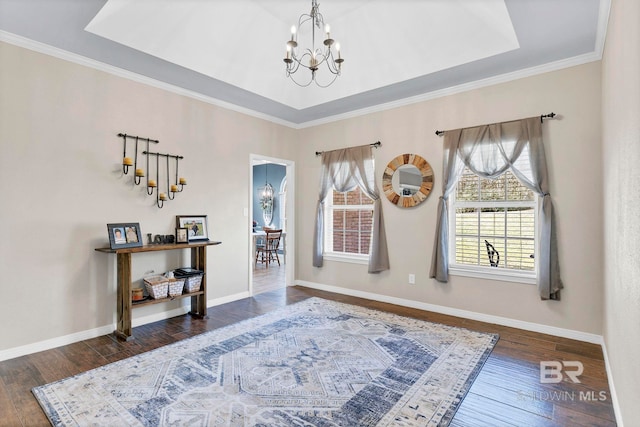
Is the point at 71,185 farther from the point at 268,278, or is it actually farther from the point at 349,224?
the point at 268,278

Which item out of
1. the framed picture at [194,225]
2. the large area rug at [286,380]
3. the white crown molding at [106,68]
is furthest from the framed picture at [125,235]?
the white crown molding at [106,68]

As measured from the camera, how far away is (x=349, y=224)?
17.1 feet

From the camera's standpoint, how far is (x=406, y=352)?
2967 millimetres

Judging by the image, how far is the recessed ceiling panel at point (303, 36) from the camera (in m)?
3.05

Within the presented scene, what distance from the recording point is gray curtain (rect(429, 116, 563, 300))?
11.0 feet

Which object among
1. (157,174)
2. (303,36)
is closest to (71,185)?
(157,174)

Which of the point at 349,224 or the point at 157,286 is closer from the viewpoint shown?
the point at 157,286

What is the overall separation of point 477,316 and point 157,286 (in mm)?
3630

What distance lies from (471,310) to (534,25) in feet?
9.71

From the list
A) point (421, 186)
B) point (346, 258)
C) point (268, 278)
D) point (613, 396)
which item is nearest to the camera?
point (613, 396)

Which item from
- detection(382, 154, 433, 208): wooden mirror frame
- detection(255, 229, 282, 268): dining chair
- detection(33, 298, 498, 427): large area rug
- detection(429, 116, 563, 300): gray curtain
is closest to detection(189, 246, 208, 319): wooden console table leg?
detection(33, 298, 498, 427): large area rug

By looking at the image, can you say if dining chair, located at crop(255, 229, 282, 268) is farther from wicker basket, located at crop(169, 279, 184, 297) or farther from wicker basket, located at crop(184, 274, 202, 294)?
wicker basket, located at crop(169, 279, 184, 297)

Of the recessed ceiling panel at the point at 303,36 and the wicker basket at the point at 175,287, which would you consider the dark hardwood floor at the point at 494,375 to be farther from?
the recessed ceiling panel at the point at 303,36

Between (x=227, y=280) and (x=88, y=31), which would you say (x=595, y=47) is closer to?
(x=88, y=31)
